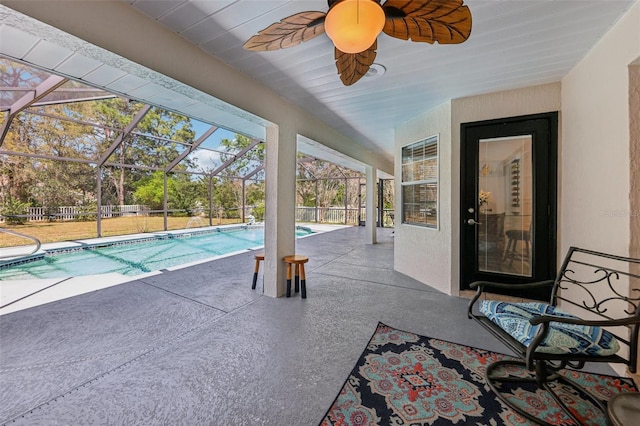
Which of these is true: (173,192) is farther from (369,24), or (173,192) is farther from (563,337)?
(563,337)

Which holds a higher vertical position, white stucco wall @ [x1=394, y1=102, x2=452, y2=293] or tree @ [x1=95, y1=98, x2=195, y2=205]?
tree @ [x1=95, y1=98, x2=195, y2=205]

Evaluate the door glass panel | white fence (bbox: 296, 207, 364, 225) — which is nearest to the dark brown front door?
the door glass panel

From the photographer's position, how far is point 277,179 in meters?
3.30

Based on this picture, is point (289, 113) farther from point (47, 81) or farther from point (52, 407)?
point (47, 81)

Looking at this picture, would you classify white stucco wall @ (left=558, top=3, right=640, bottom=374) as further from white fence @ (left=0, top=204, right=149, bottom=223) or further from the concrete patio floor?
white fence @ (left=0, top=204, right=149, bottom=223)

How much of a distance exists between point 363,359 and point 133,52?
9.37 feet

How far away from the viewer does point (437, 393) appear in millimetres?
1648

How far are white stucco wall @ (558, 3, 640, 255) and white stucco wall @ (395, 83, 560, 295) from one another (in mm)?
302

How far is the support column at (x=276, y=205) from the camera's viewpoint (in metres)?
3.30

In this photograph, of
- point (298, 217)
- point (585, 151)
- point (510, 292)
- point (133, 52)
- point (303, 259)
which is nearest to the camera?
point (133, 52)

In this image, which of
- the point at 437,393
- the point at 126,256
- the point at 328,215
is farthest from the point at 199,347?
the point at 328,215

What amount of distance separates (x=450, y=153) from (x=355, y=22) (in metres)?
2.71

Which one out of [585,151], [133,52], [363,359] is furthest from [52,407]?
[585,151]

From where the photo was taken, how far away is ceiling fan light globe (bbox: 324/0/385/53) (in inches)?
44.6
